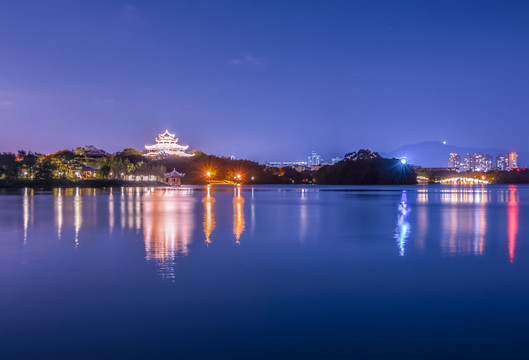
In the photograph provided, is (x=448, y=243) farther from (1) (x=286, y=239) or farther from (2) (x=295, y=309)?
(2) (x=295, y=309)

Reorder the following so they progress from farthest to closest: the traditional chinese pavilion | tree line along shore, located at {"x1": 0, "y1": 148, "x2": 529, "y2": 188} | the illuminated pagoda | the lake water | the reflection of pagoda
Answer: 1. the illuminated pagoda
2. the traditional chinese pavilion
3. tree line along shore, located at {"x1": 0, "y1": 148, "x2": 529, "y2": 188}
4. the reflection of pagoda
5. the lake water

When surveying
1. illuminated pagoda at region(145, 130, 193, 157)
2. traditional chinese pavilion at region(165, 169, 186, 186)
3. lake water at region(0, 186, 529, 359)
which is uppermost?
illuminated pagoda at region(145, 130, 193, 157)

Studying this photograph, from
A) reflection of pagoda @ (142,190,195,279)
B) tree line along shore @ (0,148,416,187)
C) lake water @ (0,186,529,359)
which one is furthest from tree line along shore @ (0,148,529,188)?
lake water @ (0,186,529,359)

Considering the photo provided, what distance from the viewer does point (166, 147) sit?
13262 centimetres

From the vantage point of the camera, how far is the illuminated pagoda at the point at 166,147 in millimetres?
130938

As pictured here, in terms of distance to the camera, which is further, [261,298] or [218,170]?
[218,170]

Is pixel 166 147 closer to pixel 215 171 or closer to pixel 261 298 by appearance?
pixel 215 171

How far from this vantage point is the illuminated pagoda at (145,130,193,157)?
130938mm

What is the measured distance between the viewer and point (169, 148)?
435ft

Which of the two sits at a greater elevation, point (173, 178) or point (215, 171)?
point (215, 171)

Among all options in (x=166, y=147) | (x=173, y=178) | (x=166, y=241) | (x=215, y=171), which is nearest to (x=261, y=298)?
(x=166, y=241)

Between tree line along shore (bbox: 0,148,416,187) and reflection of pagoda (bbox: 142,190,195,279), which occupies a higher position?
tree line along shore (bbox: 0,148,416,187)

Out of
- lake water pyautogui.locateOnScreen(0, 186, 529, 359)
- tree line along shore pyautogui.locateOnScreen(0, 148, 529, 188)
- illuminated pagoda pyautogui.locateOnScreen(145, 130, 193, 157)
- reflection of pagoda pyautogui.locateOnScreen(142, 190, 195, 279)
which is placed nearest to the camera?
lake water pyautogui.locateOnScreen(0, 186, 529, 359)

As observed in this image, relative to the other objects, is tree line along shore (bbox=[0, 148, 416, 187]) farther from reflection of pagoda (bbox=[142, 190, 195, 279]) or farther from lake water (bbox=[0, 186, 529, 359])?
lake water (bbox=[0, 186, 529, 359])
